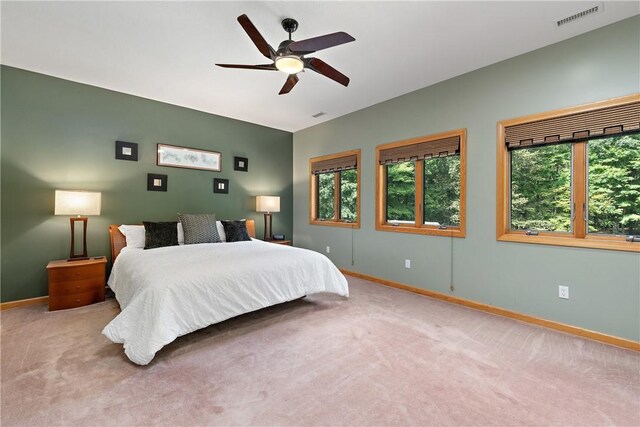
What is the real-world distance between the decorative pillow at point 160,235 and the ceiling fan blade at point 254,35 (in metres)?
2.64

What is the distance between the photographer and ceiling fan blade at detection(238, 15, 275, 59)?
189 centimetres

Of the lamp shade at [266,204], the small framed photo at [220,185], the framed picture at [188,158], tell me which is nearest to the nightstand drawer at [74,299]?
the framed picture at [188,158]

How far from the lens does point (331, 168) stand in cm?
501

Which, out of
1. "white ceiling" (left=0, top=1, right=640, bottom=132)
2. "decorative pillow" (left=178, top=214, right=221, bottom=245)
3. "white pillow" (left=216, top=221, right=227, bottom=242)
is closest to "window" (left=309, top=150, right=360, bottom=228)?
"white ceiling" (left=0, top=1, right=640, bottom=132)

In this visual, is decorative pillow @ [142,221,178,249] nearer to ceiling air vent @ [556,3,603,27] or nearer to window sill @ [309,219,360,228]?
window sill @ [309,219,360,228]

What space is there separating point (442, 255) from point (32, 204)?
5.03 meters

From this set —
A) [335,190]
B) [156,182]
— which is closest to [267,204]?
[335,190]

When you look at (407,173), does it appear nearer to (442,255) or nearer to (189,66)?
(442,255)

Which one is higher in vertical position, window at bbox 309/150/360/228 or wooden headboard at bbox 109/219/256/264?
window at bbox 309/150/360/228

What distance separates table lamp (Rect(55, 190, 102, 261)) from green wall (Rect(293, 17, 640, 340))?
3.61 meters

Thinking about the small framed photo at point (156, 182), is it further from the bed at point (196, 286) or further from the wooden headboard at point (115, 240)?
the bed at point (196, 286)

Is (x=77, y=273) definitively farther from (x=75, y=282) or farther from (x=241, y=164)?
(x=241, y=164)

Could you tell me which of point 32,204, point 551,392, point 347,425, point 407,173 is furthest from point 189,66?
point 551,392

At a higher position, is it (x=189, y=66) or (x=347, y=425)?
(x=189, y=66)
